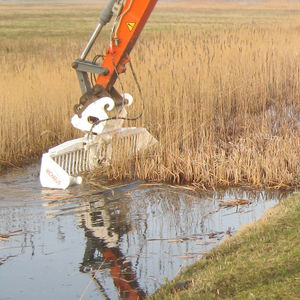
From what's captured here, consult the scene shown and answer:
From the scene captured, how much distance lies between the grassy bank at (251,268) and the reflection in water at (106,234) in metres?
0.30

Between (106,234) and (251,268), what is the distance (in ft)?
6.68

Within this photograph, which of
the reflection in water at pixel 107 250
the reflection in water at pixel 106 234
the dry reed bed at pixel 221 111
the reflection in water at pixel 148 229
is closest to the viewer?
the reflection in water at pixel 107 250

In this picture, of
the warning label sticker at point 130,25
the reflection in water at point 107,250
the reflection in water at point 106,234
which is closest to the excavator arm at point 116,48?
the warning label sticker at point 130,25

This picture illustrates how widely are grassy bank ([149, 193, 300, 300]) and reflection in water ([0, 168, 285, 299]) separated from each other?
0.98ft

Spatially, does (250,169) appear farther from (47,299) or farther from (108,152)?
(47,299)

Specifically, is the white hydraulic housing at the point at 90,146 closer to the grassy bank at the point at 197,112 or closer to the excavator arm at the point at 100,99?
the excavator arm at the point at 100,99

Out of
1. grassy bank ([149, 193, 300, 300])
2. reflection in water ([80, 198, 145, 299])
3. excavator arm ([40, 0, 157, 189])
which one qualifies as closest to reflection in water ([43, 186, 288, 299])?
reflection in water ([80, 198, 145, 299])

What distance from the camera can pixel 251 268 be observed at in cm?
491

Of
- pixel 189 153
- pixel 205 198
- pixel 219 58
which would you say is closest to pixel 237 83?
pixel 219 58

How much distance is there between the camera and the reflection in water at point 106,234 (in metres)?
5.25

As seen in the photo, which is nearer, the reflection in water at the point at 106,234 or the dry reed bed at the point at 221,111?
the reflection in water at the point at 106,234

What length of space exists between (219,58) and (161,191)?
5081 millimetres

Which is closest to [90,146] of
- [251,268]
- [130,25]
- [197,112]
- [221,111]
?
[130,25]

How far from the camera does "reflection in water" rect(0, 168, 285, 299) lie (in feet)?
17.2
